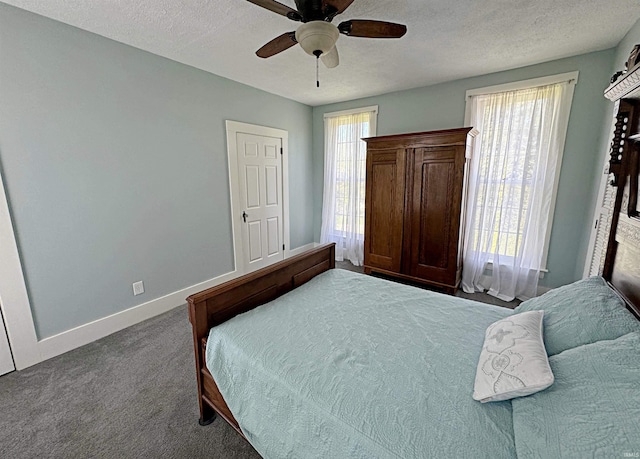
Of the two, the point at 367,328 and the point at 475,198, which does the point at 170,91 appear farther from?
the point at 475,198

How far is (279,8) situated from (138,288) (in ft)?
8.60

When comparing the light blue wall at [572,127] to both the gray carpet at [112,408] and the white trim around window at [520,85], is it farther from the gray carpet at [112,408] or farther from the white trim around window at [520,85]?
the gray carpet at [112,408]

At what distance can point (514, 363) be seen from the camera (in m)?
1.00

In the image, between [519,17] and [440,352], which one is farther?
[519,17]

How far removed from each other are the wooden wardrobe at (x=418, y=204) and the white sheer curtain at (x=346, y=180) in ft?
1.92

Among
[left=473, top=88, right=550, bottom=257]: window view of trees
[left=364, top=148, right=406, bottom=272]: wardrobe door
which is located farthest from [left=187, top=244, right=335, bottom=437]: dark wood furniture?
[left=473, top=88, right=550, bottom=257]: window view of trees

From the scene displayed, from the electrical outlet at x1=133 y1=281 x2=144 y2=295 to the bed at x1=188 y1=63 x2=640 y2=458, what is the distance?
156cm

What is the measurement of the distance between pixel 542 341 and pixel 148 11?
2.97 metres

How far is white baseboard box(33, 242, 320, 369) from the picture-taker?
2.16 meters

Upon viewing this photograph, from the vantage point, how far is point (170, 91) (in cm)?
271

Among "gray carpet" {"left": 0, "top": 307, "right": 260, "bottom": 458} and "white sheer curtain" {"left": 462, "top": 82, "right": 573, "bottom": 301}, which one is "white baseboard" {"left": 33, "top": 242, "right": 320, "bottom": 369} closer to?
"gray carpet" {"left": 0, "top": 307, "right": 260, "bottom": 458}

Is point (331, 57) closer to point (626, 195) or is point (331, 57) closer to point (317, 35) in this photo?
point (317, 35)

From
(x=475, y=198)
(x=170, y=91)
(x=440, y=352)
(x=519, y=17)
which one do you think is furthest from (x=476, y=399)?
(x=170, y=91)

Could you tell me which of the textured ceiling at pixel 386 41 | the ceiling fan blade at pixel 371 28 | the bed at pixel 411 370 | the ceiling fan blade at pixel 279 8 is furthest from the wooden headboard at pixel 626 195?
the ceiling fan blade at pixel 279 8
